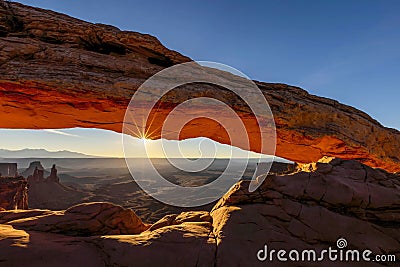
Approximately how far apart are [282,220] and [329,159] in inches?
200

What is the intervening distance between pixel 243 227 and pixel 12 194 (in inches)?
1366

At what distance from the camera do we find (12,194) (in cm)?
2981

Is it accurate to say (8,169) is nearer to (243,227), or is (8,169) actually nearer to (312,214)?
(243,227)

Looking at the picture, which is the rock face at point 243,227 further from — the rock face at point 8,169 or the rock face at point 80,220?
the rock face at point 8,169

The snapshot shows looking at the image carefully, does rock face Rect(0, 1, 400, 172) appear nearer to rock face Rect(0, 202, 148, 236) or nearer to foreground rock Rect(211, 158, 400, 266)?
foreground rock Rect(211, 158, 400, 266)

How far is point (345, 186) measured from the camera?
962 centimetres

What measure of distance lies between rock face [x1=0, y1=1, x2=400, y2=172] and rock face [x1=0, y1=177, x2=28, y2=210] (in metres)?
21.2

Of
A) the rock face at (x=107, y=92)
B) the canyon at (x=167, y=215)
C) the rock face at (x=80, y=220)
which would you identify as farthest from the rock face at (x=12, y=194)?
the rock face at (x=80, y=220)

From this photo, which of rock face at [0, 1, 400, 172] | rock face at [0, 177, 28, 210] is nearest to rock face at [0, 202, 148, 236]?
rock face at [0, 1, 400, 172]

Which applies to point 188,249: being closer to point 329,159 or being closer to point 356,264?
point 356,264

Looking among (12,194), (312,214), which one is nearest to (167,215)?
(312,214)

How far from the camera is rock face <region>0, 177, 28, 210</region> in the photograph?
93.5ft

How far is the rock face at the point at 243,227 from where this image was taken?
22.8 ft

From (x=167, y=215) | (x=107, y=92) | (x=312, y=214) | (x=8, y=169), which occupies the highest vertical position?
(x=107, y=92)
